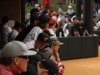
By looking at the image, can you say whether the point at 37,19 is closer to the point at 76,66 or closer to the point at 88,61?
the point at 76,66

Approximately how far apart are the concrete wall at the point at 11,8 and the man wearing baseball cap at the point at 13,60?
423 inches

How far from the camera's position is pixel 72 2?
122 ft

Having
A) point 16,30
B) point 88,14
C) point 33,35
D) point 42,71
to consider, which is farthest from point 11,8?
point 42,71

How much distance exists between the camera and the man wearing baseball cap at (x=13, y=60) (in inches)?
135

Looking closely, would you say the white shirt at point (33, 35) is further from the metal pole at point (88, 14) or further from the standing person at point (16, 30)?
the metal pole at point (88, 14)

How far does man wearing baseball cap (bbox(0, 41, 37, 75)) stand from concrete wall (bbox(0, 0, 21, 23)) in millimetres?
10753

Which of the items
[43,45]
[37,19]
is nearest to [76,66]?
[37,19]

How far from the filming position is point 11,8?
1419 centimetres

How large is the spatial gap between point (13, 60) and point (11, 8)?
10905mm

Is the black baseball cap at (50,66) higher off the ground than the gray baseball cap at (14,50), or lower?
lower

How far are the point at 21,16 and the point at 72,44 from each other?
8.01ft

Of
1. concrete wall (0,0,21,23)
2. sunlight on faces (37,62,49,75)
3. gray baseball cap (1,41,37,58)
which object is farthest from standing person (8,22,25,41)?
concrete wall (0,0,21,23)

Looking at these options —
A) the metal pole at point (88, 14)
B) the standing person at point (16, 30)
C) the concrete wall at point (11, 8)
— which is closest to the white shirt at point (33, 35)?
the standing person at point (16, 30)

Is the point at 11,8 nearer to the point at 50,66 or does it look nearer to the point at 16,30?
the point at 16,30
